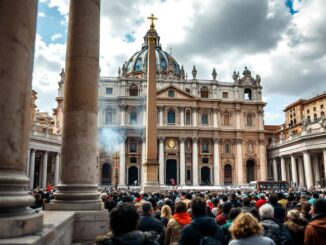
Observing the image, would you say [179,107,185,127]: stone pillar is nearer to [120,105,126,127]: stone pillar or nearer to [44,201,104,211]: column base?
[120,105,126,127]: stone pillar

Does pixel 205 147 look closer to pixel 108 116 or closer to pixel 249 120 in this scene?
pixel 249 120

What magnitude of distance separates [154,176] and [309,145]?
2922cm

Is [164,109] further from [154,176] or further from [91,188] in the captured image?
[91,188]

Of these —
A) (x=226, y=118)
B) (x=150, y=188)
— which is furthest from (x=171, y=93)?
(x=150, y=188)

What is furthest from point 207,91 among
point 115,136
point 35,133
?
point 35,133

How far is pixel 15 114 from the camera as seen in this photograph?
3951mm

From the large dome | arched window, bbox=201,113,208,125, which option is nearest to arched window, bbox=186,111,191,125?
arched window, bbox=201,113,208,125

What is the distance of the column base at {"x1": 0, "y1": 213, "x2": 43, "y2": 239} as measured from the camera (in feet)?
11.6

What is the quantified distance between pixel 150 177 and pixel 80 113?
1611cm

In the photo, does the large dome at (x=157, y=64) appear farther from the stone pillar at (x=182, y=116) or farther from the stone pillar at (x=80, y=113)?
the stone pillar at (x=80, y=113)

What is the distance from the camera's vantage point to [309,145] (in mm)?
44375

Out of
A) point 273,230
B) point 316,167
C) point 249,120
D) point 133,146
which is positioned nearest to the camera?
point 273,230

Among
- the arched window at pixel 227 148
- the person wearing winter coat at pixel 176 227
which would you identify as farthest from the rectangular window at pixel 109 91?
the person wearing winter coat at pixel 176 227

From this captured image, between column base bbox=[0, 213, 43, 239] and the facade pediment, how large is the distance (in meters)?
54.6
